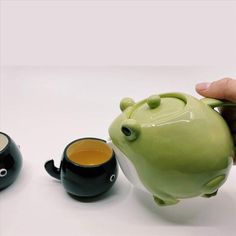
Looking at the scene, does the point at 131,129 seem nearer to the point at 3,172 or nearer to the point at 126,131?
the point at 126,131

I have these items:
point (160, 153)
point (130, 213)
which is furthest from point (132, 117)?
point (130, 213)

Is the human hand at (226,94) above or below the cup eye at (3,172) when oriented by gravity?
above

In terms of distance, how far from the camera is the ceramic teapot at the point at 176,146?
2.28 ft

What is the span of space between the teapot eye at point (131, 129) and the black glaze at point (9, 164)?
308 millimetres

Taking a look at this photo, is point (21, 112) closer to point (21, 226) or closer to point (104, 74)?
point (104, 74)

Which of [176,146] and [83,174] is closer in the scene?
[176,146]

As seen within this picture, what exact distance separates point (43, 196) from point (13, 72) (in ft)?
2.30

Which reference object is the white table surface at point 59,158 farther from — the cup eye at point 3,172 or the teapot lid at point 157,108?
the teapot lid at point 157,108

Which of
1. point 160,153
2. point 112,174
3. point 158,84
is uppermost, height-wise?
point 160,153

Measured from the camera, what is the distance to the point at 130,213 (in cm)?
86

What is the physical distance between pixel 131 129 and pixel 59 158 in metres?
0.39

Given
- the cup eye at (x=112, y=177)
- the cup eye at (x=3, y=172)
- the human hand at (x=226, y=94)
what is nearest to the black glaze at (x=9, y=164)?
the cup eye at (x=3, y=172)

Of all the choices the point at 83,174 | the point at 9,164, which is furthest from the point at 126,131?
the point at 9,164

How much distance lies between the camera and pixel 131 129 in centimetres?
70
